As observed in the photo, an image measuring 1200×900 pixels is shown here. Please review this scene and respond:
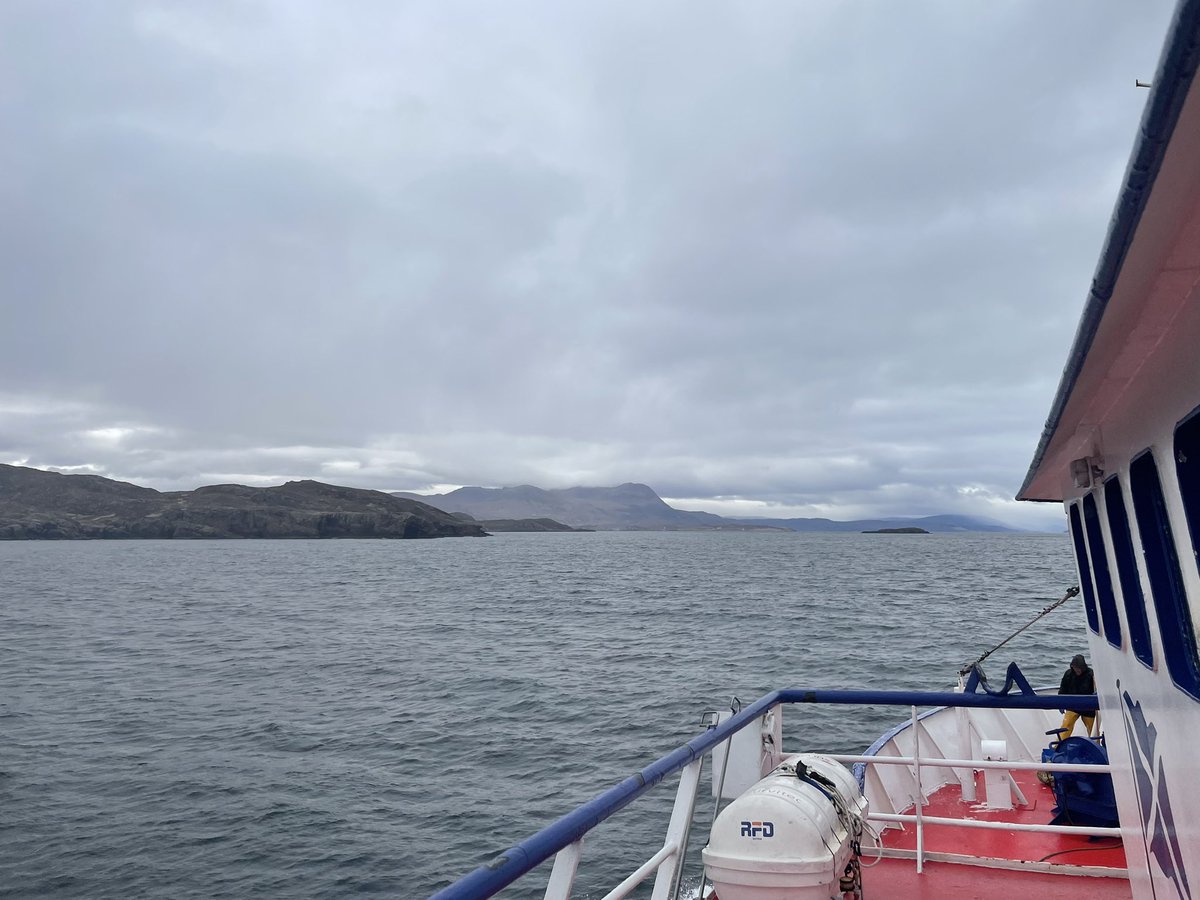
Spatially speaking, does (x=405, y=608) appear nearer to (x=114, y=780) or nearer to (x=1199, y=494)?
(x=114, y=780)

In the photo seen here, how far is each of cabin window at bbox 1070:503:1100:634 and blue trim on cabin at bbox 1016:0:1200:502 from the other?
364 cm

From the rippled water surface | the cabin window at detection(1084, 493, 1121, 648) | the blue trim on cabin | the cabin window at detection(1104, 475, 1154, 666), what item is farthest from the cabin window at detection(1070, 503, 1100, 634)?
the rippled water surface

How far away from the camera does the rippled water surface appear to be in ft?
42.3

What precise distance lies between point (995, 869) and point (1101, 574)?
2817 millimetres

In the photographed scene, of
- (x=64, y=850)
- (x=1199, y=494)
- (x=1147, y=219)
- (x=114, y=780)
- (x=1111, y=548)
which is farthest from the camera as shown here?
(x=114, y=780)

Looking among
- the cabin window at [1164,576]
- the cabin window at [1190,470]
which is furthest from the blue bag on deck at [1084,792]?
the cabin window at [1190,470]

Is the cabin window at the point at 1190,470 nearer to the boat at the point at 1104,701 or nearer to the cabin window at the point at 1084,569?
the boat at the point at 1104,701

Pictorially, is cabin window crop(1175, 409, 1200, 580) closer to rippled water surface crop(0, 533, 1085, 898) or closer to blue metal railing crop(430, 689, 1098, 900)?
blue metal railing crop(430, 689, 1098, 900)

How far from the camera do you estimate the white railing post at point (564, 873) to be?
306 centimetres

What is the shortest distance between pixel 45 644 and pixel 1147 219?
42353 millimetres

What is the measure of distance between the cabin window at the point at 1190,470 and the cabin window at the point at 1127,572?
3.54ft

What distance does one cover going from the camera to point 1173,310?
2.26 metres

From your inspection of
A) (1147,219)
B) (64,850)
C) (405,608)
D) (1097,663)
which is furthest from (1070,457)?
(405,608)

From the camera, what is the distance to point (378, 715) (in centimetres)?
2195
